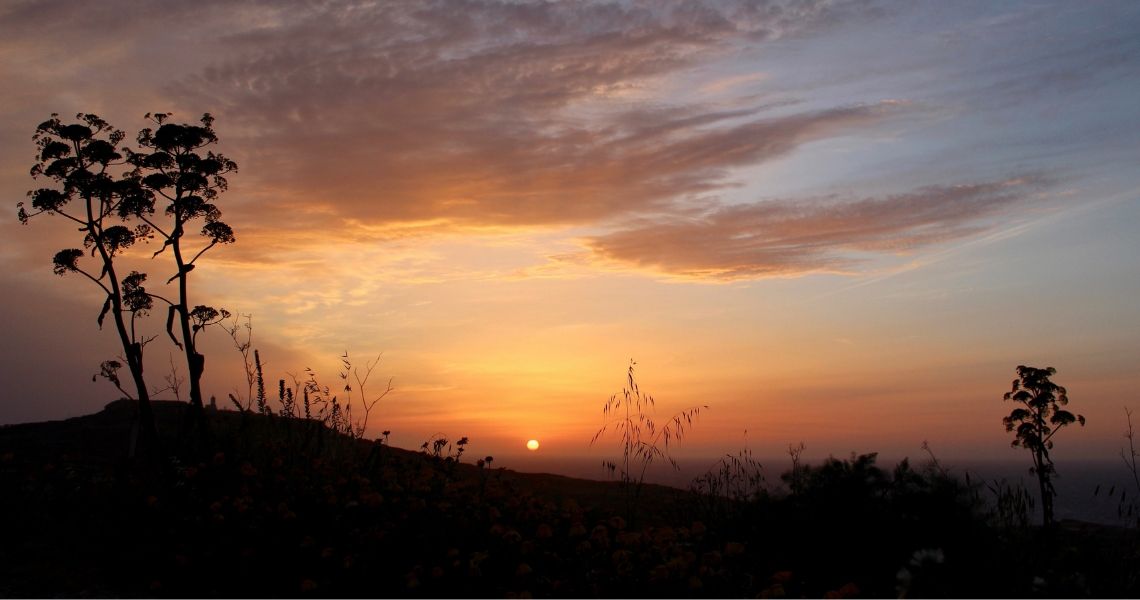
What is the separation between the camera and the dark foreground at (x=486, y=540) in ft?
24.2

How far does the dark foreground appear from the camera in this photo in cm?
739

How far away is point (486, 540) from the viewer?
27.0 feet

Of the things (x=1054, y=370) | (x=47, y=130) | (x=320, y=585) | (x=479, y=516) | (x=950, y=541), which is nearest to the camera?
(x=320, y=585)

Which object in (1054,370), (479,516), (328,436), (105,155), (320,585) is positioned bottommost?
(320,585)

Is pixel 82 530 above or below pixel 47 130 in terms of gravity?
below

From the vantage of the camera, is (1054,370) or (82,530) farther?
(1054,370)

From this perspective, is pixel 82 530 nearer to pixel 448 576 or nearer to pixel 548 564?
pixel 448 576

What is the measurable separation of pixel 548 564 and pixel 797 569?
7.80 feet

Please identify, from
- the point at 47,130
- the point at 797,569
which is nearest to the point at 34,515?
the point at 47,130

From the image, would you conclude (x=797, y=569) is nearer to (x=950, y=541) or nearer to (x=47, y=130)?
(x=950, y=541)

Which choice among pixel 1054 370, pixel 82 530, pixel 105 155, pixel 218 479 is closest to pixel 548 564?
pixel 218 479

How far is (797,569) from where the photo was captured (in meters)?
8.38

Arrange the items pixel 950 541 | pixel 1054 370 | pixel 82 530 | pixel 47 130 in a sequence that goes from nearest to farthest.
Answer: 1. pixel 950 541
2. pixel 82 530
3. pixel 47 130
4. pixel 1054 370

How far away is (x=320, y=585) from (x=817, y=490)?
4.95 m
